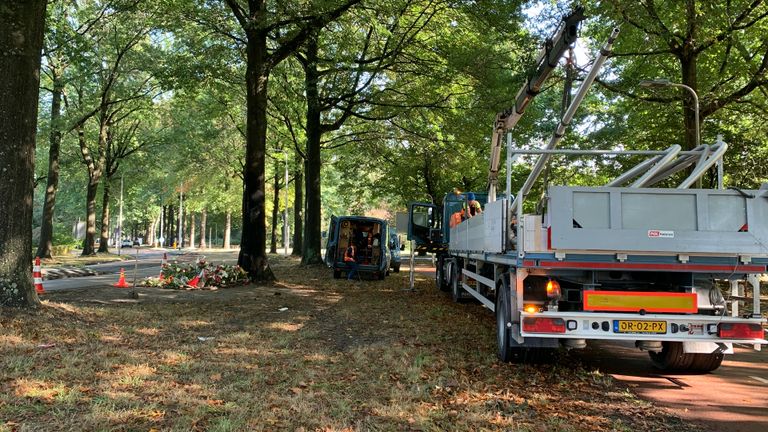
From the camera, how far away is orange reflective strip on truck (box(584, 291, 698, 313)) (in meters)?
5.82

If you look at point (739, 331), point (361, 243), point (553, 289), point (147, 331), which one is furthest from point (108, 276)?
point (739, 331)

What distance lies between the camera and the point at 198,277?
1421 cm

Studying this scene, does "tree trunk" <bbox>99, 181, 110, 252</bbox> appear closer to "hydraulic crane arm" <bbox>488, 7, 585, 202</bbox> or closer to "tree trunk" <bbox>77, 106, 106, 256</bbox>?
"tree trunk" <bbox>77, 106, 106, 256</bbox>

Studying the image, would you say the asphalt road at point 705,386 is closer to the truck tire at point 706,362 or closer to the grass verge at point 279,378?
the truck tire at point 706,362

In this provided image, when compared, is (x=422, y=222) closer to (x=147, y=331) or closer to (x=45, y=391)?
(x=147, y=331)

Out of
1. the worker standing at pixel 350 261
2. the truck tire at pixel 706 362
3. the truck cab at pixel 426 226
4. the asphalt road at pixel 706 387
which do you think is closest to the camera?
the asphalt road at pixel 706 387

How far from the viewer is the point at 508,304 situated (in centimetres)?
637

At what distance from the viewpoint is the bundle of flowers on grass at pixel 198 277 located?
1404cm

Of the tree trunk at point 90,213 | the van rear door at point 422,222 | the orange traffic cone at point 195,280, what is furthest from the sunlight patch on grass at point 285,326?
the tree trunk at point 90,213

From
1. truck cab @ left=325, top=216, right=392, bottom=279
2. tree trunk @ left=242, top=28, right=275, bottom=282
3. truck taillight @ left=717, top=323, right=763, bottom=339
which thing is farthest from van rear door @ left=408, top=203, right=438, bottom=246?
truck taillight @ left=717, top=323, right=763, bottom=339

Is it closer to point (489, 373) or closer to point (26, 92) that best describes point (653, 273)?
point (489, 373)

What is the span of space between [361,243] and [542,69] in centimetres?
1296

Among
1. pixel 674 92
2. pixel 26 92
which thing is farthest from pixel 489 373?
pixel 674 92

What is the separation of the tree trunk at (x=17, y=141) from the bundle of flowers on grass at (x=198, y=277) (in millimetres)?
6207
